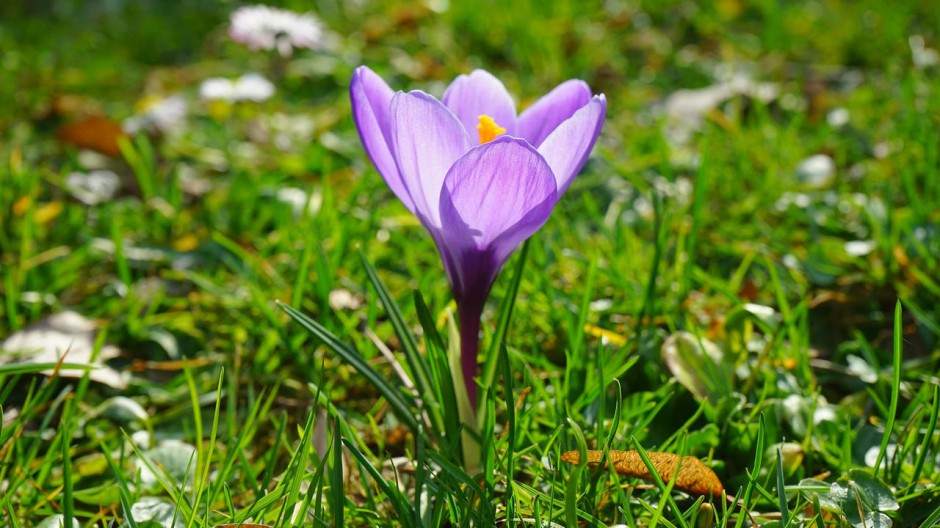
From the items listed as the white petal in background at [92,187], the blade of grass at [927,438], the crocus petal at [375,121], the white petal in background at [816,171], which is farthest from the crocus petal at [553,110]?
the white petal in background at [92,187]

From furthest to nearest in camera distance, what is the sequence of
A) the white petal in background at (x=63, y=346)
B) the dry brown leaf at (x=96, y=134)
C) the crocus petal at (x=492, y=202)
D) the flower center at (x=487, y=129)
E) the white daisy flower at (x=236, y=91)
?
the white daisy flower at (x=236, y=91), the dry brown leaf at (x=96, y=134), the white petal in background at (x=63, y=346), the flower center at (x=487, y=129), the crocus petal at (x=492, y=202)

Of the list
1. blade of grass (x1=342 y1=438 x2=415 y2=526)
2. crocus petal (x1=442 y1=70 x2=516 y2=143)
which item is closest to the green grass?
blade of grass (x1=342 y1=438 x2=415 y2=526)

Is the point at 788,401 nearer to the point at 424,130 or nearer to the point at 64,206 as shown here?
the point at 424,130

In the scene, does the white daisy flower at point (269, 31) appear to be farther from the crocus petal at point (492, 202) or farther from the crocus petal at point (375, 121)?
the crocus petal at point (492, 202)

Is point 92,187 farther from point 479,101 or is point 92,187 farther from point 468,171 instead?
point 468,171

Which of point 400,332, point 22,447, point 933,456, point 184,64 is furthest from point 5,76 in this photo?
point 933,456
